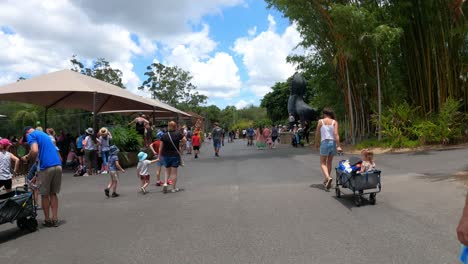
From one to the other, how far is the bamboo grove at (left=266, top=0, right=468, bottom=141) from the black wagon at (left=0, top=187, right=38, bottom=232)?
13645 millimetres

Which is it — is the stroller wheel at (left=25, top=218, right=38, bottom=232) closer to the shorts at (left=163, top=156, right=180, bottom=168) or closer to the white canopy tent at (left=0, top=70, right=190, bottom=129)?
the shorts at (left=163, top=156, right=180, bottom=168)

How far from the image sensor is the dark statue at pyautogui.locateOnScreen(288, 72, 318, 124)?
31500 mm

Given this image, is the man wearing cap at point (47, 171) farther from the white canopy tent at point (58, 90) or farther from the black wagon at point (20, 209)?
the white canopy tent at point (58, 90)

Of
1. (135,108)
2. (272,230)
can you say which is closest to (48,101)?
(135,108)

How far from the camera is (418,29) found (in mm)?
18250

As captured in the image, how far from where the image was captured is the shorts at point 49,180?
7.13 meters

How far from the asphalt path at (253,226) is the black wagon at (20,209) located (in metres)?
0.20

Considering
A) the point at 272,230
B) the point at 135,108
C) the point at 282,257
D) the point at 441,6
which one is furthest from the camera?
the point at 135,108

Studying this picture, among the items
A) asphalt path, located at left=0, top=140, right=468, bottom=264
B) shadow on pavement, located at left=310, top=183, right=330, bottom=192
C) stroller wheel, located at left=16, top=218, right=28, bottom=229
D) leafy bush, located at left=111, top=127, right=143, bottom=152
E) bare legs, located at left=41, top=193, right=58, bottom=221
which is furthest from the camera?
leafy bush, located at left=111, top=127, right=143, bottom=152

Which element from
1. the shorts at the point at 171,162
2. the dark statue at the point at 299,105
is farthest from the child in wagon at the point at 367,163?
the dark statue at the point at 299,105

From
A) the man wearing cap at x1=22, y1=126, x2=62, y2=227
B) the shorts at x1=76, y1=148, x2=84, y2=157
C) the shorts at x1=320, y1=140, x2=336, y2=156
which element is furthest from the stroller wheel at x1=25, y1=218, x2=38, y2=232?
the shorts at x1=76, y1=148, x2=84, y2=157

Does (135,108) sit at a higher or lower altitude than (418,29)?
lower

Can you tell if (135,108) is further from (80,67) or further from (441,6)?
(80,67)

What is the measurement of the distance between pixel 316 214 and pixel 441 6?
44.9 feet
